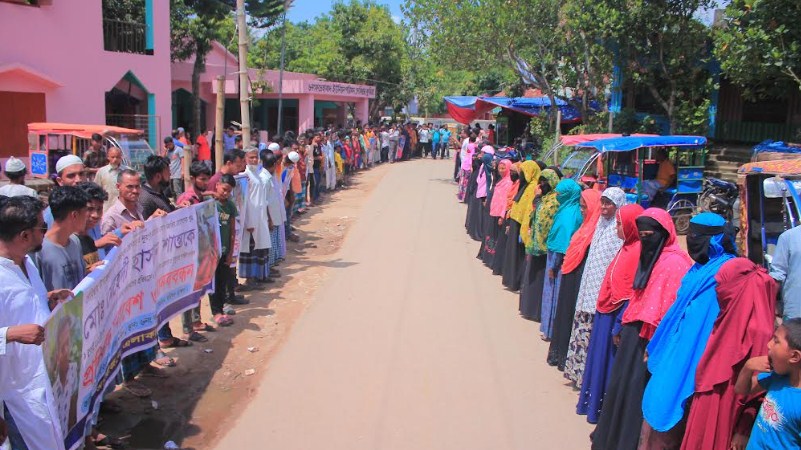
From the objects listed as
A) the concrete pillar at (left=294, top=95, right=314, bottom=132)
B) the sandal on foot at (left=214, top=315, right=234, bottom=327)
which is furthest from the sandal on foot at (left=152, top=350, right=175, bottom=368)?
the concrete pillar at (left=294, top=95, right=314, bottom=132)

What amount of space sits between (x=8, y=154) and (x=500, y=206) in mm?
11626

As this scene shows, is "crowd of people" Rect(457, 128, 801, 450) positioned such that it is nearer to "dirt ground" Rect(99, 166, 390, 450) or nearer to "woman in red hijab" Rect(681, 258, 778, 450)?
"woman in red hijab" Rect(681, 258, 778, 450)

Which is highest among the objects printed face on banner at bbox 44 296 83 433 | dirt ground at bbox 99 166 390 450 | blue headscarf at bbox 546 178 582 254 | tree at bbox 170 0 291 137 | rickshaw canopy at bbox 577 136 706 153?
tree at bbox 170 0 291 137

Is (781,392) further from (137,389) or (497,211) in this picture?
(497,211)

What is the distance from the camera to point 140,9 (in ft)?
69.4

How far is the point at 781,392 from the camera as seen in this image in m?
2.85

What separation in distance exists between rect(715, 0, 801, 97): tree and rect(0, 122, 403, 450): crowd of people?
345 inches

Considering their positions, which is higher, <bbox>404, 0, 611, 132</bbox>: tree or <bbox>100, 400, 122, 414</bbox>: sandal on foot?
<bbox>404, 0, 611, 132</bbox>: tree

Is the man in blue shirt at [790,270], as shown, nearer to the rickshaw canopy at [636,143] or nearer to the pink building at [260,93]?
the rickshaw canopy at [636,143]

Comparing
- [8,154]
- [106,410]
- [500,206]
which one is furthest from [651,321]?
[8,154]

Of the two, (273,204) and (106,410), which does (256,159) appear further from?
(106,410)

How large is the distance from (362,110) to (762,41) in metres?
24.0

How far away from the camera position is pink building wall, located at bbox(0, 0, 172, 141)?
1433 centimetres

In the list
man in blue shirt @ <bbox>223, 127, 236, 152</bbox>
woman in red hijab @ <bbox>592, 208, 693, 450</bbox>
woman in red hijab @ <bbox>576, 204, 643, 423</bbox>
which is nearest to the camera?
woman in red hijab @ <bbox>592, 208, 693, 450</bbox>
